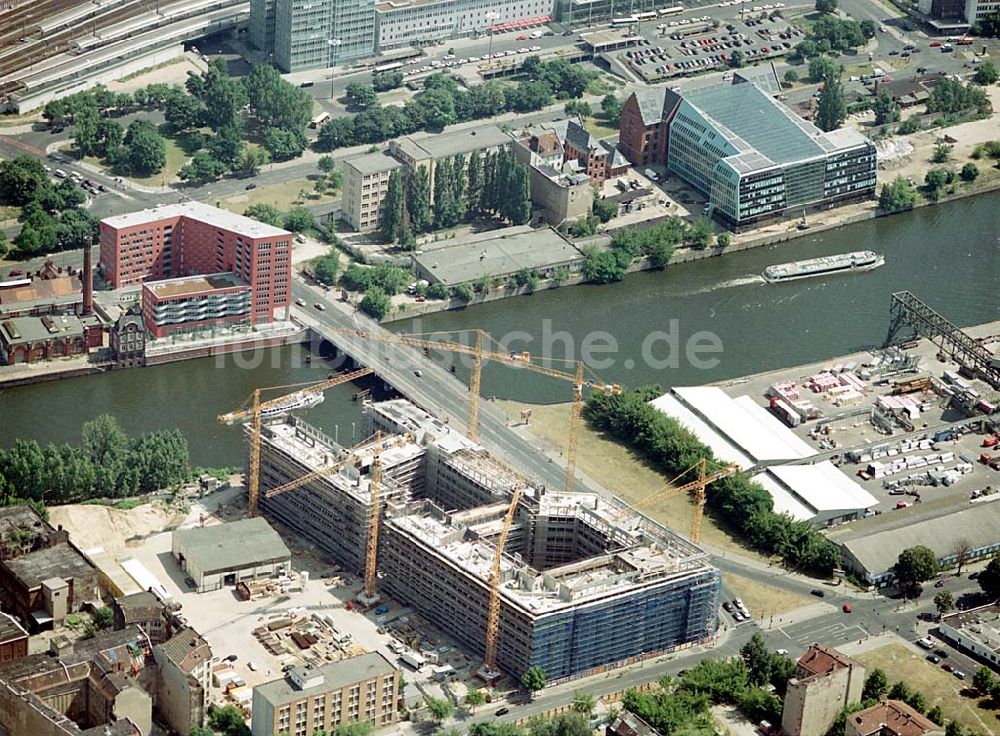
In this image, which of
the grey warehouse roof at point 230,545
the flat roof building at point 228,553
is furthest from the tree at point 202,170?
the flat roof building at point 228,553

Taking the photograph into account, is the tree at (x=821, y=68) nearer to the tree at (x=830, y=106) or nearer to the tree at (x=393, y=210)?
the tree at (x=830, y=106)

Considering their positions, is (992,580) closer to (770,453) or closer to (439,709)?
(770,453)

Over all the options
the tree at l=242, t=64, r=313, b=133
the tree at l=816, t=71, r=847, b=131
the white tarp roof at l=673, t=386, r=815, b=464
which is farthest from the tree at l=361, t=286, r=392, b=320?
the tree at l=816, t=71, r=847, b=131

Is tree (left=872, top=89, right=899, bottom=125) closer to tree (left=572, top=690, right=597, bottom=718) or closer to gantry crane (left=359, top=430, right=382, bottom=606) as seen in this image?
gantry crane (left=359, top=430, right=382, bottom=606)

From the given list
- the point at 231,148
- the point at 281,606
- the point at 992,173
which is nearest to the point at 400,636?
the point at 281,606

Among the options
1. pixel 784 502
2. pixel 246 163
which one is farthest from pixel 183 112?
pixel 784 502
